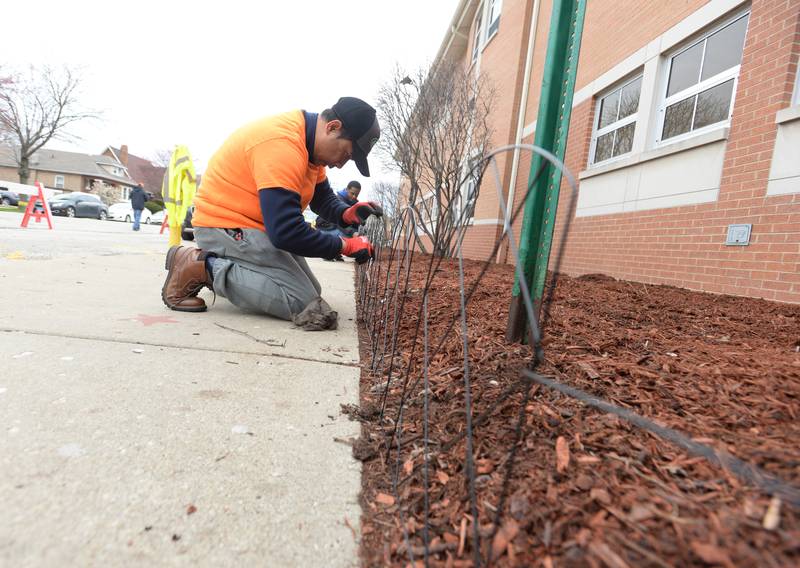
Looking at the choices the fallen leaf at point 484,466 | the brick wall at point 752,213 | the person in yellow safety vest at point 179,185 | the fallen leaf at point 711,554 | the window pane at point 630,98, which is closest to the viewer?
the fallen leaf at point 711,554

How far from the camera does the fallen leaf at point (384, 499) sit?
112 centimetres

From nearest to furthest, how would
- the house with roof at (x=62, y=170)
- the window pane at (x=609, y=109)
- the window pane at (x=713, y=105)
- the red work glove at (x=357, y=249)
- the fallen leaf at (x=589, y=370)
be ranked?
the fallen leaf at (x=589, y=370) → the red work glove at (x=357, y=249) → the window pane at (x=713, y=105) → the window pane at (x=609, y=109) → the house with roof at (x=62, y=170)

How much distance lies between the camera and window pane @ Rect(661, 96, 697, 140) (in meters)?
4.72

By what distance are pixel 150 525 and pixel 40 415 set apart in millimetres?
710

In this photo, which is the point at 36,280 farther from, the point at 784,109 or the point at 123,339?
the point at 784,109

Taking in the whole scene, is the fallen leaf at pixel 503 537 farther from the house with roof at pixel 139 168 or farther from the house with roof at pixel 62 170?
the house with roof at pixel 139 168

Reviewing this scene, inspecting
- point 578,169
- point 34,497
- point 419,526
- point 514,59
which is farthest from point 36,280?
point 514,59

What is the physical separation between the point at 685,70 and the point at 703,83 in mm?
460

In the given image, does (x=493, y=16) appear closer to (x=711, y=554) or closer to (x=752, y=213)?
(x=752, y=213)

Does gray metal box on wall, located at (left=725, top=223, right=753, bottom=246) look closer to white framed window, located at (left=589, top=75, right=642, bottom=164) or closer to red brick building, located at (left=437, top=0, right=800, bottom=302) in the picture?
red brick building, located at (left=437, top=0, right=800, bottom=302)

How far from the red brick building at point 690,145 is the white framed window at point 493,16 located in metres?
4.50

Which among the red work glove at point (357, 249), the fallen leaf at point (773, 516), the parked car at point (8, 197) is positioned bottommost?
the fallen leaf at point (773, 516)

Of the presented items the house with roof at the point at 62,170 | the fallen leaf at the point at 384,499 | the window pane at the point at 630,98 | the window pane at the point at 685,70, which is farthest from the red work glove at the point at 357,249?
the house with roof at the point at 62,170

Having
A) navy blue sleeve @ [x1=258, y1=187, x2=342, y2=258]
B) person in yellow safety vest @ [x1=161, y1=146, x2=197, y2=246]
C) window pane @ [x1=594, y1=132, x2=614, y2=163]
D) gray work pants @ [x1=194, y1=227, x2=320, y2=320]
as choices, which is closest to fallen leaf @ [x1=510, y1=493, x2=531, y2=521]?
navy blue sleeve @ [x1=258, y1=187, x2=342, y2=258]
